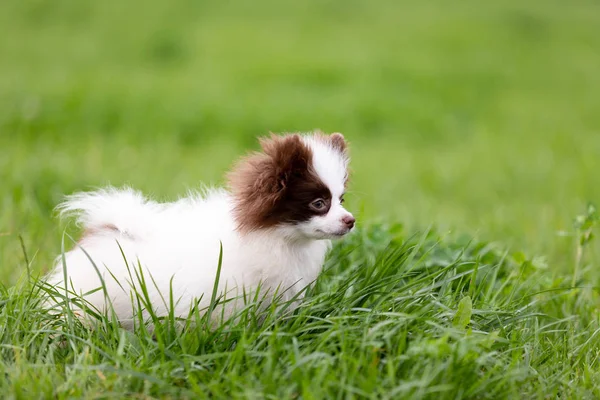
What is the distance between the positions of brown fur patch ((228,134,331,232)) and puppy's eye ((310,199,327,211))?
1 cm

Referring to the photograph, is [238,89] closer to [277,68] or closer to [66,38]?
[277,68]

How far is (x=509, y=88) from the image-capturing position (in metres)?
12.3

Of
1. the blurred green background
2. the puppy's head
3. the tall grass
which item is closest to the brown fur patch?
the puppy's head

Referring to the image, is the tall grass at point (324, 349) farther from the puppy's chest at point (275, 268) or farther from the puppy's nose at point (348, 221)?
the puppy's nose at point (348, 221)

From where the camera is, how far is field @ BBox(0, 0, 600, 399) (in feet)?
9.34

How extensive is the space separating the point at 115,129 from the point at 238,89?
7.01 feet

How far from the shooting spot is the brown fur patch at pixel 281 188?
3.13 meters

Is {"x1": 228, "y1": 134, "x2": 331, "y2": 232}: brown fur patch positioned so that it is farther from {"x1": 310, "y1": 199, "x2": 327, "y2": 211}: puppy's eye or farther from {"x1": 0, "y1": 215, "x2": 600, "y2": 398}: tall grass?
{"x1": 0, "y1": 215, "x2": 600, "y2": 398}: tall grass

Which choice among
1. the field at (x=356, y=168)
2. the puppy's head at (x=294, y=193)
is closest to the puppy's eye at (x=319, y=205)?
the puppy's head at (x=294, y=193)

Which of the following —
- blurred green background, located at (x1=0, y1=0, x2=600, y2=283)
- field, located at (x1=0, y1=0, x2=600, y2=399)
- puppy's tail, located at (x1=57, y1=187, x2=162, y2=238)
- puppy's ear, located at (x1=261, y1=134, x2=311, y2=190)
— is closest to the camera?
field, located at (x1=0, y1=0, x2=600, y2=399)

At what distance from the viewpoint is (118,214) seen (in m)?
3.51

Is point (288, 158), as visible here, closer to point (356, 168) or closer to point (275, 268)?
point (275, 268)

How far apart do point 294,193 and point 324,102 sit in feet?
23.6

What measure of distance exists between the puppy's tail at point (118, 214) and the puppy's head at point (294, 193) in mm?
536
